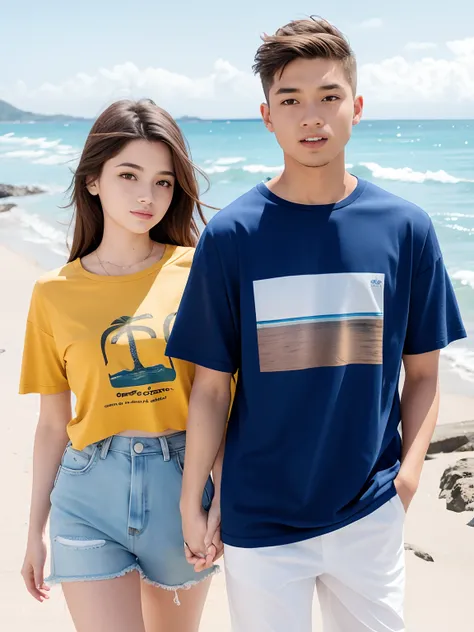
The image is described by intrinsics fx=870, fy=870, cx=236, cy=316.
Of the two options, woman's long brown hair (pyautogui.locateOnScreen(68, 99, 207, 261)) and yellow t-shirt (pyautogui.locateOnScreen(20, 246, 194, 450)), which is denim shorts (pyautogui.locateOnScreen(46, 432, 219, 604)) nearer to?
yellow t-shirt (pyautogui.locateOnScreen(20, 246, 194, 450))

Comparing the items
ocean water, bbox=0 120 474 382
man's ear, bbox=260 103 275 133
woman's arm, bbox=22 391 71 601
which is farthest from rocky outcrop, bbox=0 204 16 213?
man's ear, bbox=260 103 275 133

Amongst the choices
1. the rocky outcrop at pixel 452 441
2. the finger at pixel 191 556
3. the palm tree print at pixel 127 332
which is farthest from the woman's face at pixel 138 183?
the rocky outcrop at pixel 452 441

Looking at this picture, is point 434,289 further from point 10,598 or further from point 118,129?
point 10,598

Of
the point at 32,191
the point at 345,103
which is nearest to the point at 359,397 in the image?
the point at 345,103

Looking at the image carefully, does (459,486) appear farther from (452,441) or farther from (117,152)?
(117,152)

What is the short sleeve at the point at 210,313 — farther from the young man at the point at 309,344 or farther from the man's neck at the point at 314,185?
the man's neck at the point at 314,185

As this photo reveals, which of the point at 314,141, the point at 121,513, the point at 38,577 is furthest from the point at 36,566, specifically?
the point at 314,141

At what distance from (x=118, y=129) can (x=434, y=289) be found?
1.11 m

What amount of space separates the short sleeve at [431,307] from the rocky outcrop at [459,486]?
2977 millimetres

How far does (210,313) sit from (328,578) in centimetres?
78

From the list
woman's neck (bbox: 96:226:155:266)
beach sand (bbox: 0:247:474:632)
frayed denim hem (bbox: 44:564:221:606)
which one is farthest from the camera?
beach sand (bbox: 0:247:474:632)

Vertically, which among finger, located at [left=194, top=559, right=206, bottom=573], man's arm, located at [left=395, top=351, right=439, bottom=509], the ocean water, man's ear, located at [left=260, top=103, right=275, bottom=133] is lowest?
the ocean water

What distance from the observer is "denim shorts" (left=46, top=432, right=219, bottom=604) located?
2.51 m

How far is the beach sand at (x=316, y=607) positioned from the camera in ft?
13.1
